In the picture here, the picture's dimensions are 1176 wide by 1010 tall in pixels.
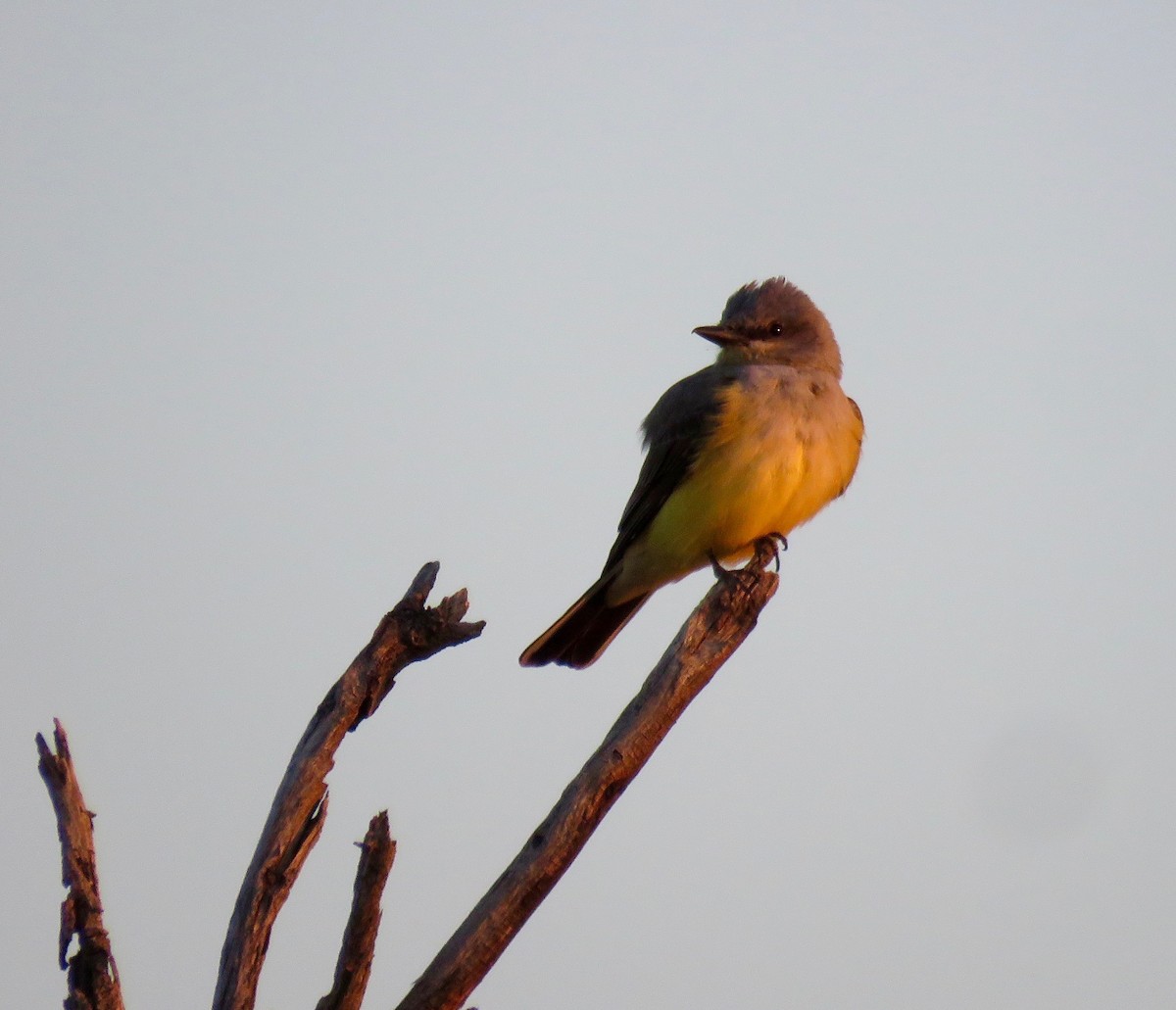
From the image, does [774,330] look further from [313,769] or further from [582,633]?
[313,769]

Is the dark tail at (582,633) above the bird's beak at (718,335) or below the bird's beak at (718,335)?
below

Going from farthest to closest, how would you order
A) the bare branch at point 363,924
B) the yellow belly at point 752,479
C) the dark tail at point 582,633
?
the dark tail at point 582,633
the yellow belly at point 752,479
the bare branch at point 363,924

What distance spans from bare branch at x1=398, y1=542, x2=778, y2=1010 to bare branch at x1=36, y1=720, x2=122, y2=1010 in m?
0.87

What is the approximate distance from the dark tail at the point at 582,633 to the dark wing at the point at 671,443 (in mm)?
227

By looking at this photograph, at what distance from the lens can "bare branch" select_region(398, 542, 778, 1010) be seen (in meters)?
4.34

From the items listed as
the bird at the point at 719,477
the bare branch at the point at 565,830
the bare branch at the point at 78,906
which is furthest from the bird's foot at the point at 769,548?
the bare branch at the point at 78,906

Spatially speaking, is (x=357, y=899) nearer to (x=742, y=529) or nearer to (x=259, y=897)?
(x=259, y=897)

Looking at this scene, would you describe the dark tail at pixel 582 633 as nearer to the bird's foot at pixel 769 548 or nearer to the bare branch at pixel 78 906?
the bird's foot at pixel 769 548

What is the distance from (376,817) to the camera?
13.8 feet

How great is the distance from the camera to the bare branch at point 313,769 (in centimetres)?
437

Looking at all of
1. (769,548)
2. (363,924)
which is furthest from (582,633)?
(363,924)

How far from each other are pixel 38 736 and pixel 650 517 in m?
4.01

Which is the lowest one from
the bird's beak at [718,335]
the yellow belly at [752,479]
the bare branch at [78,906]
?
the bare branch at [78,906]

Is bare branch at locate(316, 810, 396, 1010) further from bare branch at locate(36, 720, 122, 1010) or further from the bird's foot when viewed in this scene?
the bird's foot
